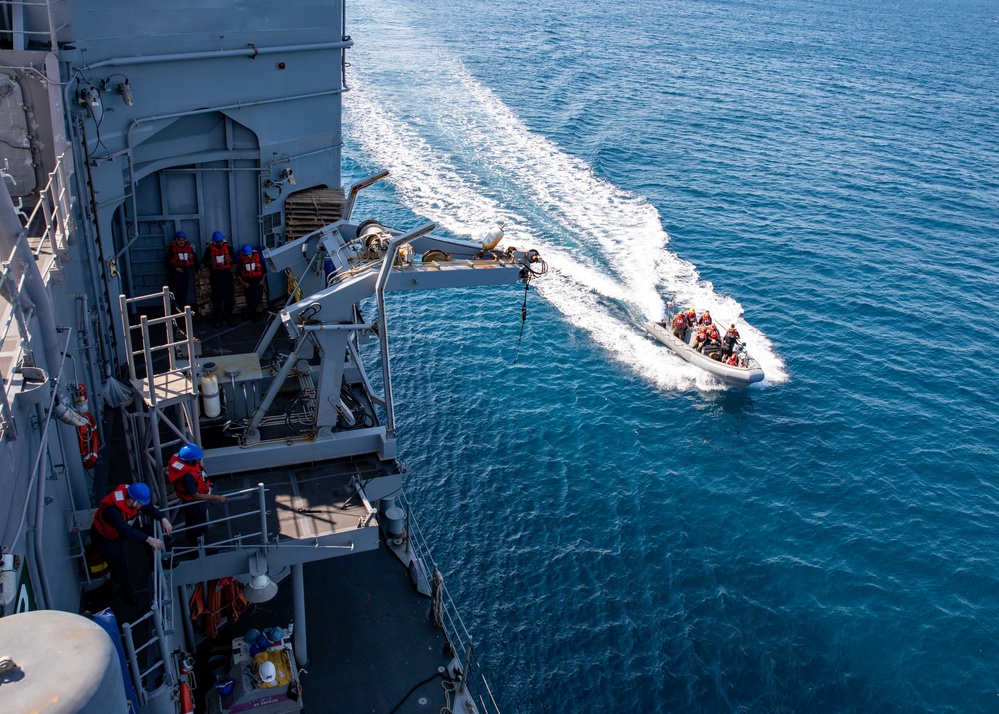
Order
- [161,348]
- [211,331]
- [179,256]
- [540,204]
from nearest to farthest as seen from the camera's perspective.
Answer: [161,348]
[179,256]
[211,331]
[540,204]

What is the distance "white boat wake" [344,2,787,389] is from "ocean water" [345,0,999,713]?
0.17 metres

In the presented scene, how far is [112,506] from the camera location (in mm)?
11234

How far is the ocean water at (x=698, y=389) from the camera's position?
21.0 m

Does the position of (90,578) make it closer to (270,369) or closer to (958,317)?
(270,369)

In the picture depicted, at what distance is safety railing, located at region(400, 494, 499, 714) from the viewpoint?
611 inches

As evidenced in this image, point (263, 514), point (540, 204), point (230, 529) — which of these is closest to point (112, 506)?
point (263, 514)

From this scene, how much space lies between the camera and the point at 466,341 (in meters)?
33.8

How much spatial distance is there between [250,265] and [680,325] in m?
19.8

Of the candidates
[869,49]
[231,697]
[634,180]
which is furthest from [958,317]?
[869,49]

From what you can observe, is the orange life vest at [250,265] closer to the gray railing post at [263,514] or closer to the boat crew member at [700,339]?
the gray railing post at [263,514]

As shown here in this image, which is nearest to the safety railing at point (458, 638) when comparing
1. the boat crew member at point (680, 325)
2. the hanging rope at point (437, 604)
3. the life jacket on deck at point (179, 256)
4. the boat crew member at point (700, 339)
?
the hanging rope at point (437, 604)

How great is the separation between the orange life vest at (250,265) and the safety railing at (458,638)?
6465 mm

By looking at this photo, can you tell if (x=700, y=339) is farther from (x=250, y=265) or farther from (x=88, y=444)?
(x=88, y=444)

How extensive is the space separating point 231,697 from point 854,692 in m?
14.4
